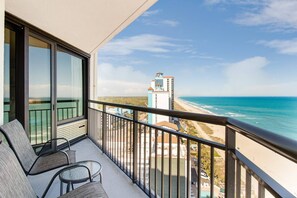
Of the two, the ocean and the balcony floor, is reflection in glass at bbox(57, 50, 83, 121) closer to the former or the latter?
the balcony floor

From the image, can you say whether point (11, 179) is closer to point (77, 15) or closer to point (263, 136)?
point (263, 136)

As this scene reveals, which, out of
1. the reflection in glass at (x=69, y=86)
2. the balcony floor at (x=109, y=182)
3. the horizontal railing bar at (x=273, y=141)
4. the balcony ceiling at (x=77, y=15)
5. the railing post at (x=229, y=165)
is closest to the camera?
the horizontal railing bar at (x=273, y=141)

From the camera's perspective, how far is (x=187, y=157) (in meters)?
1.47

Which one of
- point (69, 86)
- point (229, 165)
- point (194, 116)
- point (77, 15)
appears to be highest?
point (77, 15)

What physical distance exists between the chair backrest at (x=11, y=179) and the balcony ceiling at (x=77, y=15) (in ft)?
6.47

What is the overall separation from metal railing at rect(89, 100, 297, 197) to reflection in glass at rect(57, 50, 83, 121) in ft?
3.48

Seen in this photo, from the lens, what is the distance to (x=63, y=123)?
3.91 metres

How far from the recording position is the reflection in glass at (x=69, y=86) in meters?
3.86

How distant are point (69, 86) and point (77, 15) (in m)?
1.77

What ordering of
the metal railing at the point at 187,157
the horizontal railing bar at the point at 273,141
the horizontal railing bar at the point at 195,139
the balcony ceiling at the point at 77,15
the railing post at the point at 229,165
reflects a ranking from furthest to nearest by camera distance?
1. the balcony ceiling at the point at 77,15
2. the horizontal railing bar at the point at 195,139
3. the railing post at the point at 229,165
4. the metal railing at the point at 187,157
5. the horizontal railing bar at the point at 273,141

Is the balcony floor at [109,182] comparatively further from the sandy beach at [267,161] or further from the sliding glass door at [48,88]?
the sandy beach at [267,161]

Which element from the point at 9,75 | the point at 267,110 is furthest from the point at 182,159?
the point at 267,110

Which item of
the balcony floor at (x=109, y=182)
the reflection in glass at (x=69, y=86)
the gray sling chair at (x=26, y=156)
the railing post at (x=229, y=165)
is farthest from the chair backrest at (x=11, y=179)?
the reflection in glass at (x=69, y=86)

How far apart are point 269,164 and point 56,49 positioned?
12.4 feet
